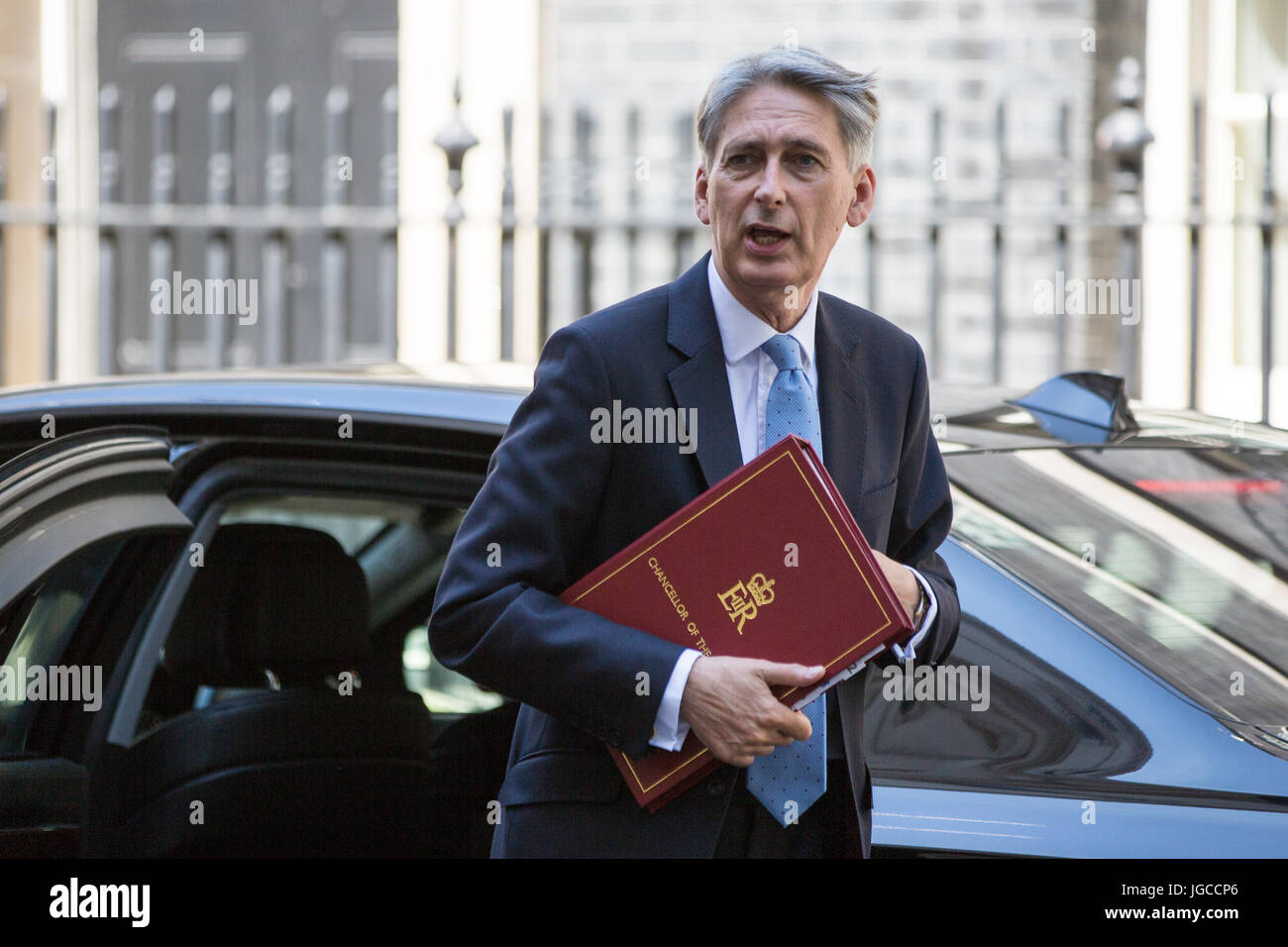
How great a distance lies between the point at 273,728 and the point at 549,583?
4.44 feet

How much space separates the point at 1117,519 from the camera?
2.37m

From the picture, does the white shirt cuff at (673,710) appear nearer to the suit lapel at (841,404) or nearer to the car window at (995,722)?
the suit lapel at (841,404)

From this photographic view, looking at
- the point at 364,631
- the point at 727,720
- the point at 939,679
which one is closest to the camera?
the point at 727,720

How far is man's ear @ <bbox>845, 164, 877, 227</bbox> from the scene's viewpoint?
1.94 meters

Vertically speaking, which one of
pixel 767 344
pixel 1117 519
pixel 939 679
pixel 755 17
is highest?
pixel 755 17

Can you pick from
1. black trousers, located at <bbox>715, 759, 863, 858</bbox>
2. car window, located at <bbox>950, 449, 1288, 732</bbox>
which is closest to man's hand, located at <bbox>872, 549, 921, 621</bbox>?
black trousers, located at <bbox>715, 759, 863, 858</bbox>

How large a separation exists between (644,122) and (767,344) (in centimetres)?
528

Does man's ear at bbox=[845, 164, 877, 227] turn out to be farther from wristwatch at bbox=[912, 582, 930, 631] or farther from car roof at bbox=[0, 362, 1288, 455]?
car roof at bbox=[0, 362, 1288, 455]

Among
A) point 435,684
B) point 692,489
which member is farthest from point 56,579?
point 692,489

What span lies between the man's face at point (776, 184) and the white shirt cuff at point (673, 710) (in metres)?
0.45

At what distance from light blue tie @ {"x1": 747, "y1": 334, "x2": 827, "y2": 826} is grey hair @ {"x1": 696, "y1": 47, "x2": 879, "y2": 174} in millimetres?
257

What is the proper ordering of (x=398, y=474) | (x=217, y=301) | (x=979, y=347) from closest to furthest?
(x=398, y=474) → (x=217, y=301) → (x=979, y=347)

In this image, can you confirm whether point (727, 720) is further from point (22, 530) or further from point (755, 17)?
point (755, 17)

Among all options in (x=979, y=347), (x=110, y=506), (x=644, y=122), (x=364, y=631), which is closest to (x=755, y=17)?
(x=644, y=122)
